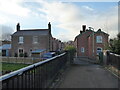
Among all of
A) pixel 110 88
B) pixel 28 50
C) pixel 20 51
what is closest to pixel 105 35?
pixel 28 50

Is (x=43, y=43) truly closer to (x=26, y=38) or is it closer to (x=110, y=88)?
(x=26, y=38)

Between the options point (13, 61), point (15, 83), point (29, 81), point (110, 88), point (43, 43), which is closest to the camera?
point (15, 83)

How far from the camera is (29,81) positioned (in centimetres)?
348

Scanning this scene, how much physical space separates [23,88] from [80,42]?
3220 centimetres

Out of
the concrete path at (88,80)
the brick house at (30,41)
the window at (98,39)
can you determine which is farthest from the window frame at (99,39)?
the concrete path at (88,80)

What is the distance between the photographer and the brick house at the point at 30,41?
3256 cm

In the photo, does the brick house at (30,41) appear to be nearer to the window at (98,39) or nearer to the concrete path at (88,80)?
the window at (98,39)

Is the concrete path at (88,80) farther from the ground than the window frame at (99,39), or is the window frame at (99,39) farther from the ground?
the window frame at (99,39)

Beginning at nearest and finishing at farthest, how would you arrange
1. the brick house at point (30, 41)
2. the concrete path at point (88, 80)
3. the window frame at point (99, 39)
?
1. the concrete path at point (88, 80)
2. the window frame at point (99, 39)
3. the brick house at point (30, 41)

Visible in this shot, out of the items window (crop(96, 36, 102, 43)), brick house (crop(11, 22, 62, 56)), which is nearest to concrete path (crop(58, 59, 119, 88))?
window (crop(96, 36, 102, 43))

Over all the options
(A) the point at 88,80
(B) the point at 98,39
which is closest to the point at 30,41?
(B) the point at 98,39

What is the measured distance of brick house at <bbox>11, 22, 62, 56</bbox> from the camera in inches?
1282

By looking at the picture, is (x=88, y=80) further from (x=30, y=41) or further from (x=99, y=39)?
(x=30, y=41)

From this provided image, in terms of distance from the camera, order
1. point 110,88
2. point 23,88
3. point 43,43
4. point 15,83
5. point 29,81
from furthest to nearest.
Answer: point 43,43 → point 110,88 → point 29,81 → point 23,88 → point 15,83
